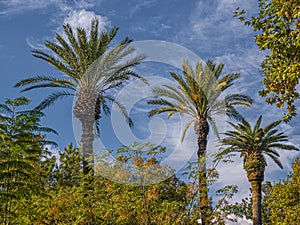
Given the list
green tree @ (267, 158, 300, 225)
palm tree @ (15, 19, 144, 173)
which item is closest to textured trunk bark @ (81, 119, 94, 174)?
palm tree @ (15, 19, 144, 173)

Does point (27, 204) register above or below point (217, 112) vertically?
below

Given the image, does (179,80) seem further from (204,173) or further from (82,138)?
(204,173)

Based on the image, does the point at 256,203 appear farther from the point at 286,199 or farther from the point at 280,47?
the point at 280,47

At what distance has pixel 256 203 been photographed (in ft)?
90.6

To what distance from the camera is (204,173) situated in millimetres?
13164

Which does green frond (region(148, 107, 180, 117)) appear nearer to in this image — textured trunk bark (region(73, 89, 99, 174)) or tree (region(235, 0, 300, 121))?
textured trunk bark (region(73, 89, 99, 174))

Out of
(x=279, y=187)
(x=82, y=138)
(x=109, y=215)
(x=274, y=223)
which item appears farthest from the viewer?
(x=279, y=187)

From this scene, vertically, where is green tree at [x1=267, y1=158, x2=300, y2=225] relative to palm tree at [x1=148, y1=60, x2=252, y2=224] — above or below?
below

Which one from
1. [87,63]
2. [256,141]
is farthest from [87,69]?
[256,141]

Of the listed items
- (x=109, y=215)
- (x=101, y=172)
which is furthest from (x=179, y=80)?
(x=109, y=215)

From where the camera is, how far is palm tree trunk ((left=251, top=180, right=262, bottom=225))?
27.4 m

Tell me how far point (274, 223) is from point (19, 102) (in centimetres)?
1688

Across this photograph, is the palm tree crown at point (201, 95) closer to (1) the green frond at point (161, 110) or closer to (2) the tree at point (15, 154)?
(1) the green frond at point (161, 110)

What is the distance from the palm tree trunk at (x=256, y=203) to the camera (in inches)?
1079
